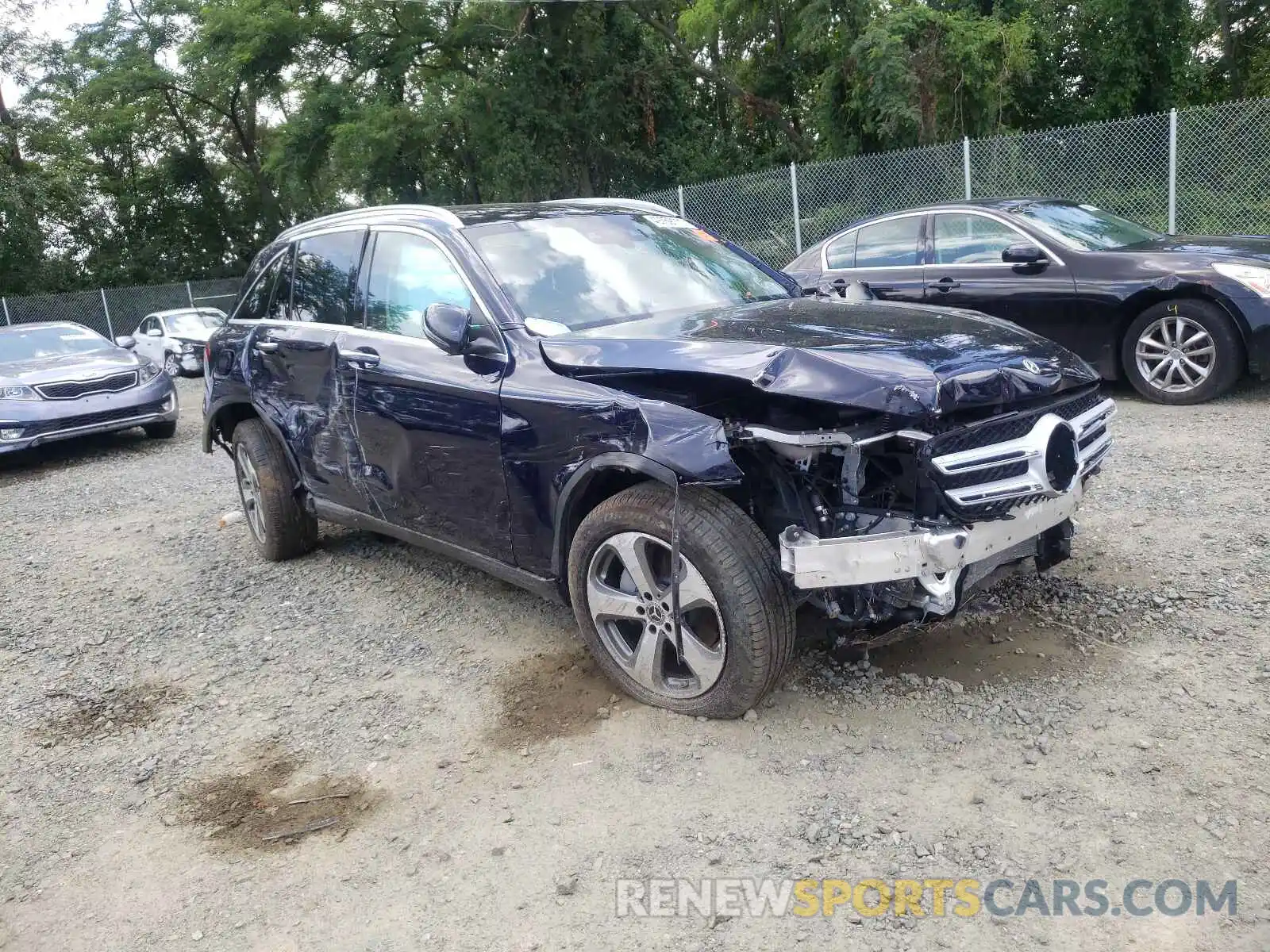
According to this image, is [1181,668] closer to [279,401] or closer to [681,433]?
[681,433]

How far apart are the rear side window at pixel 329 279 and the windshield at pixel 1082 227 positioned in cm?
548

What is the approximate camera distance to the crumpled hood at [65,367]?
10008 millimetres

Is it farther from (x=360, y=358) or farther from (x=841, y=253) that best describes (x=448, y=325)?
(x=841, y=253)

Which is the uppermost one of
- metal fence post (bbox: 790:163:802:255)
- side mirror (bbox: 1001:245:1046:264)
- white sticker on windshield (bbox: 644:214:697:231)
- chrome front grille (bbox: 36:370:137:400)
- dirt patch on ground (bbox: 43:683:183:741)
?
metal fence post (bbox: 790:163:802:255)

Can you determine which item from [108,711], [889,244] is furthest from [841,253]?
[108,711]

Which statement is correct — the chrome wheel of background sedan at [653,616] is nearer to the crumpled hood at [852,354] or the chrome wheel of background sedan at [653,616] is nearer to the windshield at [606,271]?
the crumpled hood at [852,354]

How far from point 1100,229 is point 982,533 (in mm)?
5971

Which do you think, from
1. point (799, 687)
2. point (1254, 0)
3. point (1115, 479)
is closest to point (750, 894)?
point (799, 687)

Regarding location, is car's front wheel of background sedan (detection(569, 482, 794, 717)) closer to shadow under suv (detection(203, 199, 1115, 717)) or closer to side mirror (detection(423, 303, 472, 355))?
shadow under suv (detection(203, 199, 1115, 717))

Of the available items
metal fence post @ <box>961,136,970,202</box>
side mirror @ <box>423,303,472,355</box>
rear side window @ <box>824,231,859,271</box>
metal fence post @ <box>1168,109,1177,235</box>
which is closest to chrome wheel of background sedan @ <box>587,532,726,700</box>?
side mirror @ <box>423,303,472,355</box>

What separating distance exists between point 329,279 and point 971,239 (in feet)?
17.5

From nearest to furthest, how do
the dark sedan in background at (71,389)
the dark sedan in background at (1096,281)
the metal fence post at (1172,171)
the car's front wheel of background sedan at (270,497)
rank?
the car's front wheel of background sedan at (270,497), the dark sedan in background at (1096,281), the dark sedan in background at (71,389), the metal fence post at (1172,171)

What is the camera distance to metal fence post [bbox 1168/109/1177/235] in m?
11.1

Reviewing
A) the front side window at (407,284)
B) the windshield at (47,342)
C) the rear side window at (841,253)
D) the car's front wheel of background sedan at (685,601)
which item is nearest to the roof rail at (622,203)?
the front side window at (407,284)
